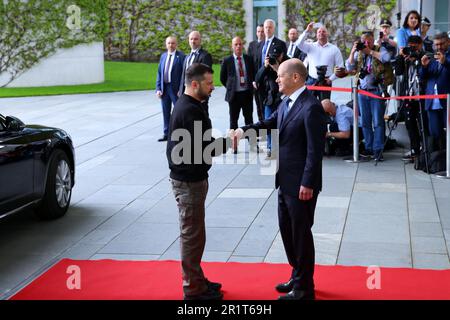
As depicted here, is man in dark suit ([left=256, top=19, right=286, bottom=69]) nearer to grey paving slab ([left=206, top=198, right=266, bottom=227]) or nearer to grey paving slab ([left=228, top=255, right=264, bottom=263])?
grey paving slab ([left=206, top=198, right=266, bottom=227])

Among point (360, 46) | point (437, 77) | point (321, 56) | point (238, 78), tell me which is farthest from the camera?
point (321, 56)

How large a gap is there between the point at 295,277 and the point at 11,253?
2.95 meters

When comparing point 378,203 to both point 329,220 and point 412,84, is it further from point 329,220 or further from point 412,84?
point 412,84

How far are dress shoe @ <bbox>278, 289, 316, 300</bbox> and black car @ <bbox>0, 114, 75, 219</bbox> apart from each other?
9.98 feet

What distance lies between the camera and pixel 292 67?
18.3ft

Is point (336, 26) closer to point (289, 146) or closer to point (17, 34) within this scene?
point (17, 34)

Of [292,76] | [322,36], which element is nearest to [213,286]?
[292,76]

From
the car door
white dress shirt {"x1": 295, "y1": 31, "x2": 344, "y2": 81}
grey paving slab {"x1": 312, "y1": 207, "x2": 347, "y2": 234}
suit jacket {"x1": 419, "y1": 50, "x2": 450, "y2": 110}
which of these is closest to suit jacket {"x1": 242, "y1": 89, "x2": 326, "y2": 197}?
grey paving slab {"x1": 312, "y1": 207, "x2": 347, "y2": 234}

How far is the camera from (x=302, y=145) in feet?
18.4

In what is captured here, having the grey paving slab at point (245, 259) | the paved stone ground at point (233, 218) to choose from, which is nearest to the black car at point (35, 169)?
the paved stone ground at point (233, 218)

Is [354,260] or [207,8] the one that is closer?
[354,260]

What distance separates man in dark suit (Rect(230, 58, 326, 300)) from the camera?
18.0 feet

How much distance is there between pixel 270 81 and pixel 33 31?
14985 mm
